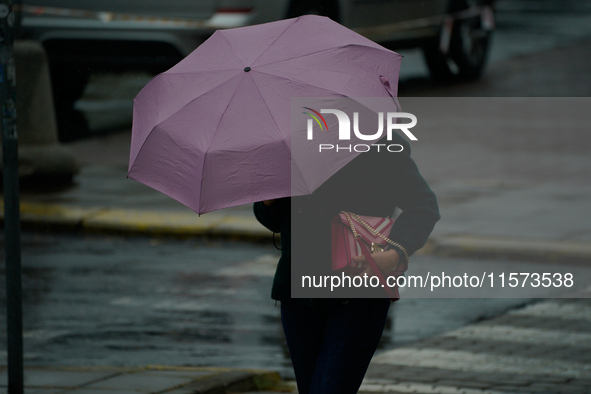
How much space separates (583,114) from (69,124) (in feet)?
24.5

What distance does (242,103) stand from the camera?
3270 mm

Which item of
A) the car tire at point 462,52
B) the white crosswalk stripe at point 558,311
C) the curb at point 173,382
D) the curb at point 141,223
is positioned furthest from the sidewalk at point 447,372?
the car tire at point 462,52

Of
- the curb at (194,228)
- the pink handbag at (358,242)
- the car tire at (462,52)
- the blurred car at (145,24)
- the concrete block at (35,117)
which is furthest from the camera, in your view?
the car tire at (462,52)

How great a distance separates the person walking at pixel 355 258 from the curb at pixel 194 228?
5264 millimetres

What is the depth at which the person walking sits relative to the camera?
11.2 ft

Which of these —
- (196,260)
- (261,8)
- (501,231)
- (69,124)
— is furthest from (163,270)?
(69,124)

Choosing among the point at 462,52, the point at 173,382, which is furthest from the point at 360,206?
the point at 462,52

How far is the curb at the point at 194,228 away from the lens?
338 inches

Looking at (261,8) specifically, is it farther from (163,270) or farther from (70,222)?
(163,270)

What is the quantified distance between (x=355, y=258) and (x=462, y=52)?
45.8 feet

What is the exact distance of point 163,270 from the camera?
8.34m

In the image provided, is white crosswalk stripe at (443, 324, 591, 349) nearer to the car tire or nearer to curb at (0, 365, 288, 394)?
curb at (0, 365, 288, 394)

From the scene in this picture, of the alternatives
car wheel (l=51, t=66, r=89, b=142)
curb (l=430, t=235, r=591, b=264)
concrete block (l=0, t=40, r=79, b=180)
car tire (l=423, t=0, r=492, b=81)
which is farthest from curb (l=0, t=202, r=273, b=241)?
car tire (l=423, t=0, r=492, b=81)

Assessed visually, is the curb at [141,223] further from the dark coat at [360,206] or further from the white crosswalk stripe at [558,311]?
the dark coat at [360,206]
